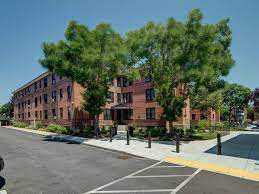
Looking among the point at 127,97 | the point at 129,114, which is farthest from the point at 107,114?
the point at 127,97

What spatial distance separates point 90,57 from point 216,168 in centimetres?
1793

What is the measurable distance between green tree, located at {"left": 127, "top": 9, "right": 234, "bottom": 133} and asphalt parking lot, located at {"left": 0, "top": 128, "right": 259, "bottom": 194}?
37.7 ft

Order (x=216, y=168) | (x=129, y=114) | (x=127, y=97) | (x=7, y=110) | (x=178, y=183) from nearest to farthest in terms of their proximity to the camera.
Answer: (x=178, y=183) → (x=216, y=168) → (x=129, y=114) → (x=127, y=97) → (x=7, y=110)

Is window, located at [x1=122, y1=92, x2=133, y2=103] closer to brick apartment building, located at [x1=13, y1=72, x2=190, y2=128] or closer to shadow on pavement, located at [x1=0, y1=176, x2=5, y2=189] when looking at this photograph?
brick apartment building, located at [x1=13, y1=72, x2=190, y2=128]

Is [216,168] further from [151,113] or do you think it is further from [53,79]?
[53,79]

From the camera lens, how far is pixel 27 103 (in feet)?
208

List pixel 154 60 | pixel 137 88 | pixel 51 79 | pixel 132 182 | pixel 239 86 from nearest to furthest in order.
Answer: pixel 132 182 → pixel 154 60 → pixel 137 88 → pixel 51 79 → pixel 239 86

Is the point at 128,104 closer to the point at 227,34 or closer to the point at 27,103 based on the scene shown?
the point at 227,34

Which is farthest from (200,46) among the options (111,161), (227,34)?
(111,161)

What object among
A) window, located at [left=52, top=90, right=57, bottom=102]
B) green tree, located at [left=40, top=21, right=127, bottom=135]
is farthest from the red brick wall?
green tree, located at [left=40, top=21, right=127, bottom=135]

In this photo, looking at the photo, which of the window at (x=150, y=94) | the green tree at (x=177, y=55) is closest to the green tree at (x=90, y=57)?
the green tree at (x=177, y=55)

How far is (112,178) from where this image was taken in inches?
445

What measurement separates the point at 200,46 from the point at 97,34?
10661mm

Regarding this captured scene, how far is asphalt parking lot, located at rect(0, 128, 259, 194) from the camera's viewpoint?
31.4 ft
